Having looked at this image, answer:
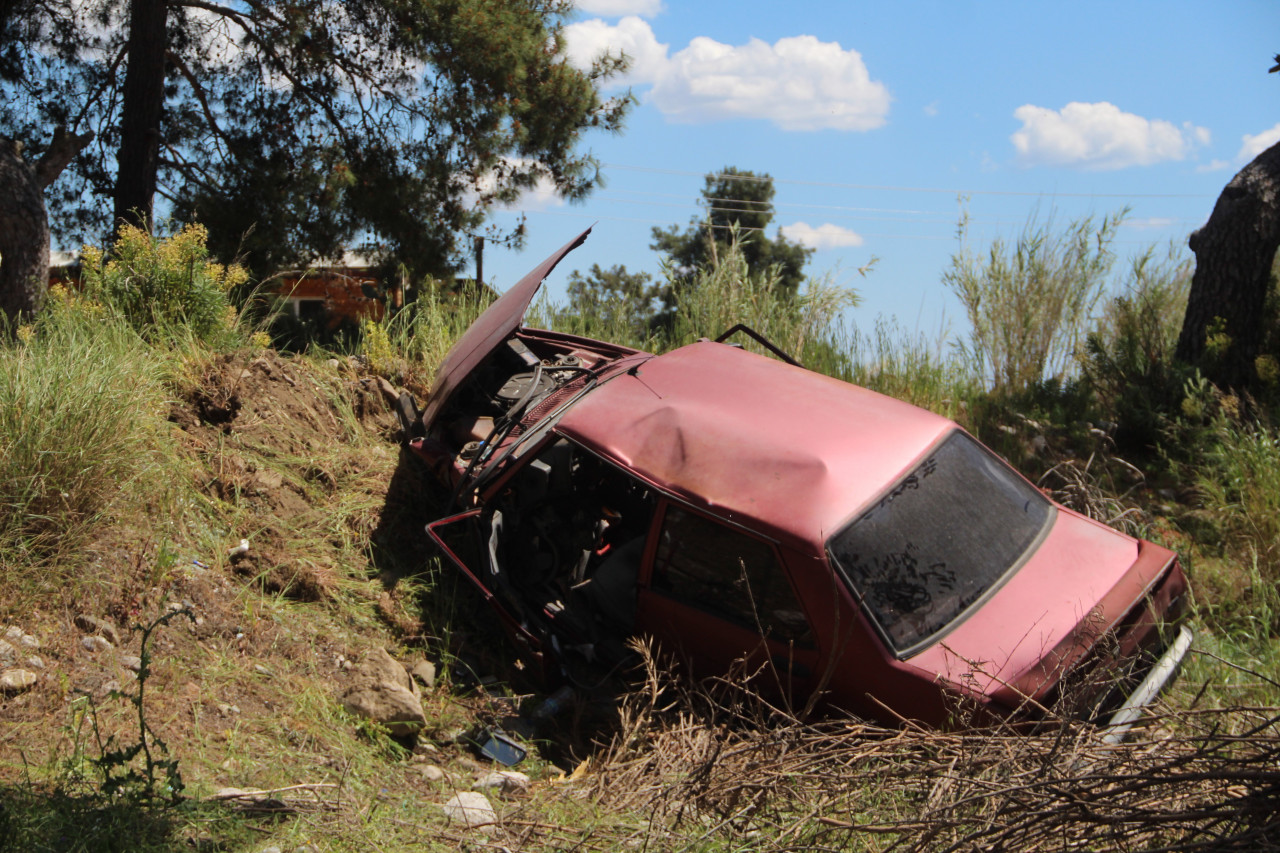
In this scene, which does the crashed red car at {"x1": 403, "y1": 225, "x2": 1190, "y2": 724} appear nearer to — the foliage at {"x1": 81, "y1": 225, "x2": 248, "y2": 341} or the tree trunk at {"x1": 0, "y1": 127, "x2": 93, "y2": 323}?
the foliage at {"x1": 81, "y1": 225, "x2": 248, "y2": 341}

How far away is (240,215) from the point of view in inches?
430

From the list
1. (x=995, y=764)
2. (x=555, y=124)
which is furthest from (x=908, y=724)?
(x=555, y=124)

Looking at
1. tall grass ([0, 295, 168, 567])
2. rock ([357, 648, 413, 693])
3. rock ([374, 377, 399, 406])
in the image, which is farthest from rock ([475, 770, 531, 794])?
rock ([374, 377, 399, 406])

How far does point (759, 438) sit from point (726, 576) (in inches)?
24.7

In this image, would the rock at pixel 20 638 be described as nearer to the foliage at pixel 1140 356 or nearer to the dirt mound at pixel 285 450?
the dirt mound at pixel 285 450

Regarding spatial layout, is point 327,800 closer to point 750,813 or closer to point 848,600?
point 750,813

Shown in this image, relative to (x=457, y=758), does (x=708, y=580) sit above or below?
above

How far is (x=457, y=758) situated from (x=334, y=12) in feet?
34.7

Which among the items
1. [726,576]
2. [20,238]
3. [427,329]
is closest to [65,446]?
[726,576]

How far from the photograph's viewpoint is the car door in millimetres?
3523

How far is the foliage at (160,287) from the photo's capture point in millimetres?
6852

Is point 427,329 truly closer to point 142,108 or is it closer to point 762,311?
point 762,311

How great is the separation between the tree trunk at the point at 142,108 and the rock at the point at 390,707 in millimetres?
8937

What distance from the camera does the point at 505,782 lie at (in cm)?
379
